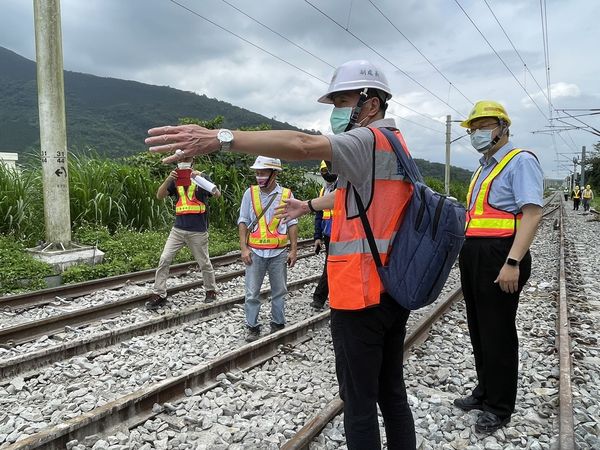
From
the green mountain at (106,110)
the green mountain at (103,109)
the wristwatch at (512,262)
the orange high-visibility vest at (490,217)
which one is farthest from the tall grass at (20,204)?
the green mountain at (103,109)

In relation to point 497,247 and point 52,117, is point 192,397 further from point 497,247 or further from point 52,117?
point 52,117

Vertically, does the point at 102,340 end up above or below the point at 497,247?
below

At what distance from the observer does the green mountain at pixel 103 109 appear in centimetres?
8262

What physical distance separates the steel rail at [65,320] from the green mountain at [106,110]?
137 feet

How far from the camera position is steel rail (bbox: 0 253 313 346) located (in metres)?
5.25

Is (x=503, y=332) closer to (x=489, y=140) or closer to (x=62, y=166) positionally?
(x=489, y=140)

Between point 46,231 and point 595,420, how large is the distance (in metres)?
9.04

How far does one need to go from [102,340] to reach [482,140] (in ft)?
13.6

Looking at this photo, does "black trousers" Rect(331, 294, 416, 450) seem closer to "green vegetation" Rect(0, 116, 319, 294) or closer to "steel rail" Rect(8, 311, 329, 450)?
"steel rail" Rect(8, 311, 329, 450)

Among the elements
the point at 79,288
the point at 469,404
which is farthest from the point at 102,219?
A: the point at 469,404

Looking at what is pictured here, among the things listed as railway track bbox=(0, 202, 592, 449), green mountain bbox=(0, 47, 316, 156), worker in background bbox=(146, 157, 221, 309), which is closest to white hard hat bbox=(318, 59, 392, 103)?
railway track bbox=(0, 202, 592, 449)

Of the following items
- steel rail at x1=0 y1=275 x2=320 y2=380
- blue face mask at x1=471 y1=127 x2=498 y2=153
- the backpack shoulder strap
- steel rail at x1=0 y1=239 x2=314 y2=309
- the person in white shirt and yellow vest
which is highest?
blue face mask at x1=471 y1=127 x2=498 y2=153

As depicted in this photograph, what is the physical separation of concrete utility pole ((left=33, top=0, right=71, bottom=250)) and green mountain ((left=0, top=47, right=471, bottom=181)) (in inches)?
1537

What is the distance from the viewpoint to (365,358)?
2.29 m
